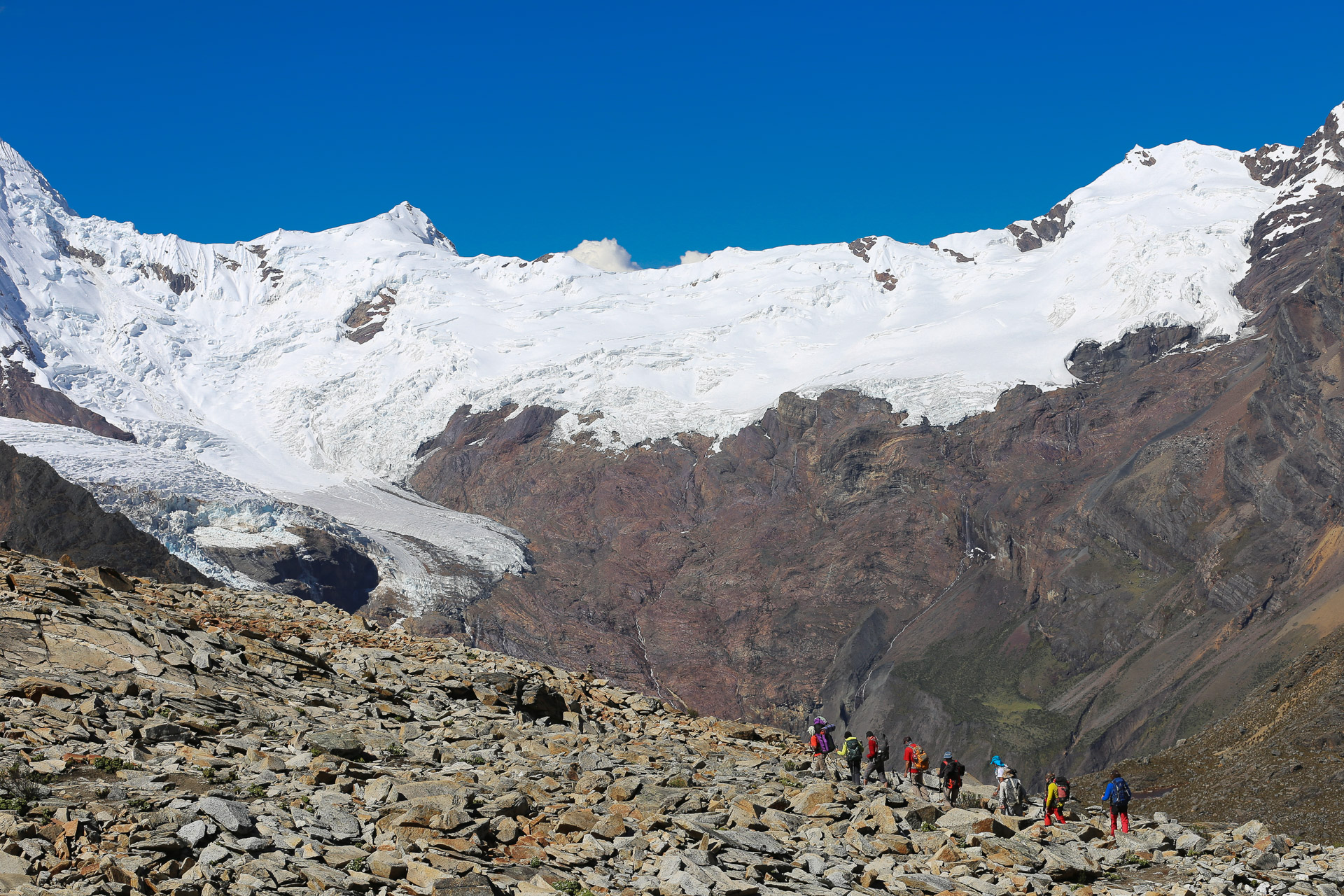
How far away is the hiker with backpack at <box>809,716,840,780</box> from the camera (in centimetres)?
3503

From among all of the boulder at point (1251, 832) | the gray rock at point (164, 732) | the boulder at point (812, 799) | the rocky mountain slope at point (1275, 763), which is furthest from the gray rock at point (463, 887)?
the rocky mountain slope at point (1275, 763)

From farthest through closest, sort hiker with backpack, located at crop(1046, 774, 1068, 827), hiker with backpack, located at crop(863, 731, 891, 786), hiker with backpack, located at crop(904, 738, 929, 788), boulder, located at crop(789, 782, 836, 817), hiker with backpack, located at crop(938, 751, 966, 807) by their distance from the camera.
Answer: hiker with backpack, located at crop(904, 738, 929, 788), hiker with backpack, located at crop(863, 731, 891, 786), hiker with backpack, located at crop(938, 751, 966, 807), hiker with backpack, located at crop(1046, 774, 1068, 827), boulder, located at crop(789, 782, 836, 817)

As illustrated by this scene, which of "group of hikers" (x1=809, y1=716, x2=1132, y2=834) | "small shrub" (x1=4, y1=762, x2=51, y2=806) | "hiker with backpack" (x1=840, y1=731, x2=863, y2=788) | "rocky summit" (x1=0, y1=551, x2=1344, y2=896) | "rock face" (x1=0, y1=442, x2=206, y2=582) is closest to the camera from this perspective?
"rocky summit" (x1=0, y1=551, x2=1344, y2=896)

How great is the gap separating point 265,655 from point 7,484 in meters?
154

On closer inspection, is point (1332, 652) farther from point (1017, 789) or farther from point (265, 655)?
point (265, 655)

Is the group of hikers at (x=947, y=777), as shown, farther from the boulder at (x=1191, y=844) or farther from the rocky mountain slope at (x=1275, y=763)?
the rocky mountain slope at (x=1275, y=763)

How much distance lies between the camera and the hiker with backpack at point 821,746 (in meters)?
35.0

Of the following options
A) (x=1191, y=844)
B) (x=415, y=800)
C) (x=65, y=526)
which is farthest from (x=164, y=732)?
(x=65, y=526)

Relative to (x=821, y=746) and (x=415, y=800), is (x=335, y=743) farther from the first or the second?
(x=821, y=746)

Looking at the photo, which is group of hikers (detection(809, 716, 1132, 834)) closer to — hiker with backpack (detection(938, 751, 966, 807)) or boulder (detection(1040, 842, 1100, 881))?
hiker with backpack (detection(938, 751, 966, 807))

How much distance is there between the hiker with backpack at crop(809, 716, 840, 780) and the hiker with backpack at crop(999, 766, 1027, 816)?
4560 millimetres

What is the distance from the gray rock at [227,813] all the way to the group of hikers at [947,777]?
16.7 m

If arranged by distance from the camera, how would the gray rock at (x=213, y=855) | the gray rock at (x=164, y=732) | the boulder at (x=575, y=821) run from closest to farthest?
the gray rock at (x=213, y=855) < the boulder at (x=575, y=821) < the gray rock at (x=164, y=732)

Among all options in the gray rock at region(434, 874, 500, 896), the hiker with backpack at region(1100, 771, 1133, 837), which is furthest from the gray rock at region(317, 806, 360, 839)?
the hiker with backpack at region(1100, 771, 1133, 837)
